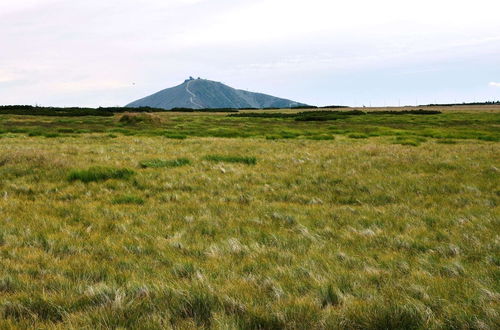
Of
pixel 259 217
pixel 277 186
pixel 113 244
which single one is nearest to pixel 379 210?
pixel 259 217

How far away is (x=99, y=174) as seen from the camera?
10.4 metres

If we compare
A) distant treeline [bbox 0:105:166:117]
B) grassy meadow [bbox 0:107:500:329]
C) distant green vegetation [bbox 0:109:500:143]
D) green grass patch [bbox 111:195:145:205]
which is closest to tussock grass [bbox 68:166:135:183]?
grassy meadow [bbox 0:107:500:329]

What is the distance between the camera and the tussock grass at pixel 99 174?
398 inches

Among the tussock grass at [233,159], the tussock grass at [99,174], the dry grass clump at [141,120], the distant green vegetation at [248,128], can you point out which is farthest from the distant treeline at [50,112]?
the tussock grass at [99,174]

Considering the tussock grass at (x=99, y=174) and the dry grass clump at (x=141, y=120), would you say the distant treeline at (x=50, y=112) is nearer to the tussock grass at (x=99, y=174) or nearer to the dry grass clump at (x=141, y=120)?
the dry grass clump at (x=141, y=120)

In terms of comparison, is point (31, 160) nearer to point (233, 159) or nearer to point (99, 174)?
point (99, 174)

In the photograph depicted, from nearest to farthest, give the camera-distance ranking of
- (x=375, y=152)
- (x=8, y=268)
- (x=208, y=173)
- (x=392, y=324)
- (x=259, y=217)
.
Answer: (x=392, y=324)
(x=8, y=268)
(x=259, y=217)
(x=208, y=173)
(x=375, y=152)

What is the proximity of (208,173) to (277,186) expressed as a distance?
2.52 m

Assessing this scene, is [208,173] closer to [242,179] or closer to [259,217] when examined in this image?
[242,179]

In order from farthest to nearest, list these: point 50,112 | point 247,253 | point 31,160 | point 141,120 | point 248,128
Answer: point 50,112, point 141,120, point 248,128, point 31,160, point 247,253

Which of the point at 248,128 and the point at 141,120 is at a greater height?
the point at 141,120

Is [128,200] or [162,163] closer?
[128,200]

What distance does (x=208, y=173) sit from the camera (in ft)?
37.6

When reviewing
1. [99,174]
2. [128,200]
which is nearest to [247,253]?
[128,200]
